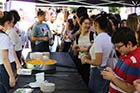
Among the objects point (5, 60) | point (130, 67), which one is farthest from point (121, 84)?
point (5, 60)

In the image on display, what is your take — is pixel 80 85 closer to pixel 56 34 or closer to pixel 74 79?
pixel 74 79

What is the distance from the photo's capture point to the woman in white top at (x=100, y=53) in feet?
7.57

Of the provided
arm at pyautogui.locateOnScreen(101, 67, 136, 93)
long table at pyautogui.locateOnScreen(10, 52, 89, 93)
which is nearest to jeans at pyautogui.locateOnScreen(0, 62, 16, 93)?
long table at pyautogui.locateOnScreen(10, 52, 89, 93)

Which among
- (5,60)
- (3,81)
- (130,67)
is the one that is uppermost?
(130,67)

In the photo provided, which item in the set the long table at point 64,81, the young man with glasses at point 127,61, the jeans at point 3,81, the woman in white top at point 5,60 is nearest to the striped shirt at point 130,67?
the young man with glasses at point 127,61

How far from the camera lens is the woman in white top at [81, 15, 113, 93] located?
7.57 ft

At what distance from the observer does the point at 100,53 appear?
7.52 feet

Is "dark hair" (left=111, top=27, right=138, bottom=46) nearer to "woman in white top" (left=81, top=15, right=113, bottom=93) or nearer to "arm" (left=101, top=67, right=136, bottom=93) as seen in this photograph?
"arm" (left=101, top=67, right=136, bottom=93)

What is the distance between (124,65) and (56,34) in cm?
445

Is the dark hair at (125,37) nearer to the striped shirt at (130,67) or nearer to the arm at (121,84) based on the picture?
the striped shirt at (130,67)

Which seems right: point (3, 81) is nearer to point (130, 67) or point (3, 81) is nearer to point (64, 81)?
point (64, 81)

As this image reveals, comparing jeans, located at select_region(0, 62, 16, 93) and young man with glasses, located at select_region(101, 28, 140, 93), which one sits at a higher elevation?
young man with glasses, located at select_region(101, 28, 140, 93)

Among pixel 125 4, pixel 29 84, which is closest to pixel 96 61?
pixel 29 84

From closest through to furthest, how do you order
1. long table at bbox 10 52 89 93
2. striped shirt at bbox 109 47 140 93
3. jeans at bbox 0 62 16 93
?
striped shirt at bbox 109 47 140 93, long table at bbox 10 52 89 93, jeans at bbox 0 62 16 93
